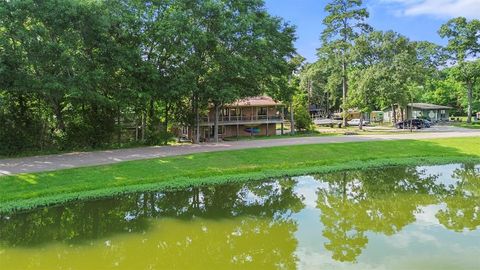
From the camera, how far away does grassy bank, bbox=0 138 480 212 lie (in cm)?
1569

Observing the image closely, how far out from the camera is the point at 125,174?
18547 millimetres

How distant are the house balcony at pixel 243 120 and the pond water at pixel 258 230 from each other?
1012 inches

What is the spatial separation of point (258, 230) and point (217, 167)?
9.98m

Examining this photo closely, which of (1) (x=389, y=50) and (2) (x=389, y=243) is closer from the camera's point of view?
(2) (x=389, y=243)

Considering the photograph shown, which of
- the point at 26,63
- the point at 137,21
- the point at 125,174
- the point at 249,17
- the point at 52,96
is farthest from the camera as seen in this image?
the point at 249,17

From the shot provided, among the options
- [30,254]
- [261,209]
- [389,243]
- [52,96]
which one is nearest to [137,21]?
[52,96]

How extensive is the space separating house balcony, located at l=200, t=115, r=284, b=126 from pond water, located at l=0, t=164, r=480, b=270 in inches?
1012

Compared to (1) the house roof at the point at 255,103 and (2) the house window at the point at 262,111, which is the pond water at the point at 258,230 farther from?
(2) the house window at the point at 262,111

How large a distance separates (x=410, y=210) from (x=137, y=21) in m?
21.3

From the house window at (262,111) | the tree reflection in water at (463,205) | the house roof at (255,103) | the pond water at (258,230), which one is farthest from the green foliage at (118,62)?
the tree reflection in water at (463,205)

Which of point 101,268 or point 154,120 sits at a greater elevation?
point 154,120

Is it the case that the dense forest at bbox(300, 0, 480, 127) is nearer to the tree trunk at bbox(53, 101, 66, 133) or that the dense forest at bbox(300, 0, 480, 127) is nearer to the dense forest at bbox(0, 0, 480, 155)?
the dense forest at bbox(0, 0, 480, 155)

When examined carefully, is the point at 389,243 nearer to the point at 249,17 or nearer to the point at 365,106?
the point at 249,17

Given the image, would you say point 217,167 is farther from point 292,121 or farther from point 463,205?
point 292,121
